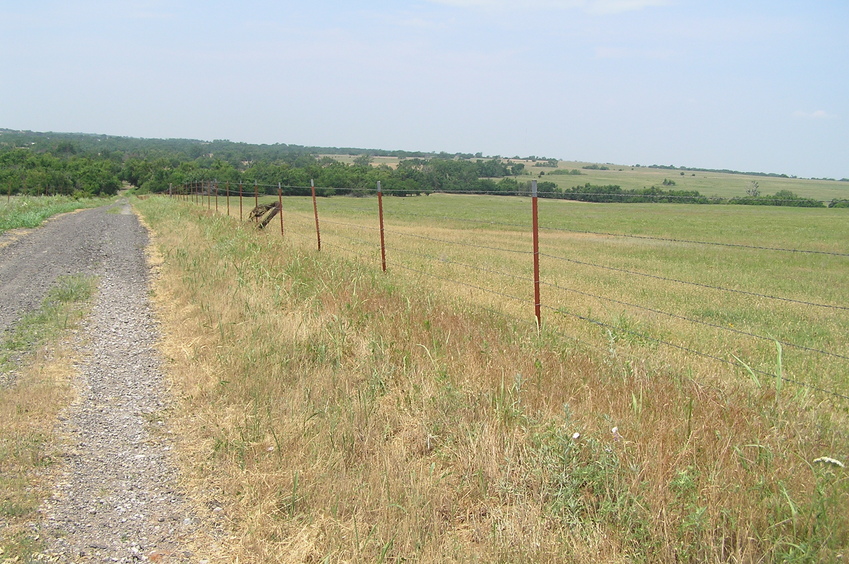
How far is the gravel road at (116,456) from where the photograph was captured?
3580mm

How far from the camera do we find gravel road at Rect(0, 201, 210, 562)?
3580mm

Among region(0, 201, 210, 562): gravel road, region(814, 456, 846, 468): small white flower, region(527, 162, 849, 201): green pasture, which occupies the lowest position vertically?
region(0, 201, 210, 562): gravel road

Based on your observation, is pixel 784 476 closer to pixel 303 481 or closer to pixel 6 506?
pixel 303 481

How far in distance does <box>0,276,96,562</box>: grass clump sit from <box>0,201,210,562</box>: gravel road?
0.11 metres

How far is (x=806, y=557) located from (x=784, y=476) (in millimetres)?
594

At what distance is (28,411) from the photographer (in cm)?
518

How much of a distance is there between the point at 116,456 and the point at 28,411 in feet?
3.79

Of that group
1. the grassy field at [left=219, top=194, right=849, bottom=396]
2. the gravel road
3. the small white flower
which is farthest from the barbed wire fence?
the gravel road

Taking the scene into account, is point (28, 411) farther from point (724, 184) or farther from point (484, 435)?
point (724, 184)

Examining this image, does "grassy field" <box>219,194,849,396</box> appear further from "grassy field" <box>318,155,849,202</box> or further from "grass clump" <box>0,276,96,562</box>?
"grassy field" <box>318,155,849,202</box>

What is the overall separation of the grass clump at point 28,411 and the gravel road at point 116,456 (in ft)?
0.35

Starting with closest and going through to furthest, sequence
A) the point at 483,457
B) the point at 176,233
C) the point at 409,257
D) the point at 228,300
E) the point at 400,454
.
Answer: the point at 483,457 → the point at 400,454 → the point at 228,300 → the point at 409,257 → the point at 176,233

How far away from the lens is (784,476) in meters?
3.42

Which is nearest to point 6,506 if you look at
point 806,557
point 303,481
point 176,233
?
point 303,481
